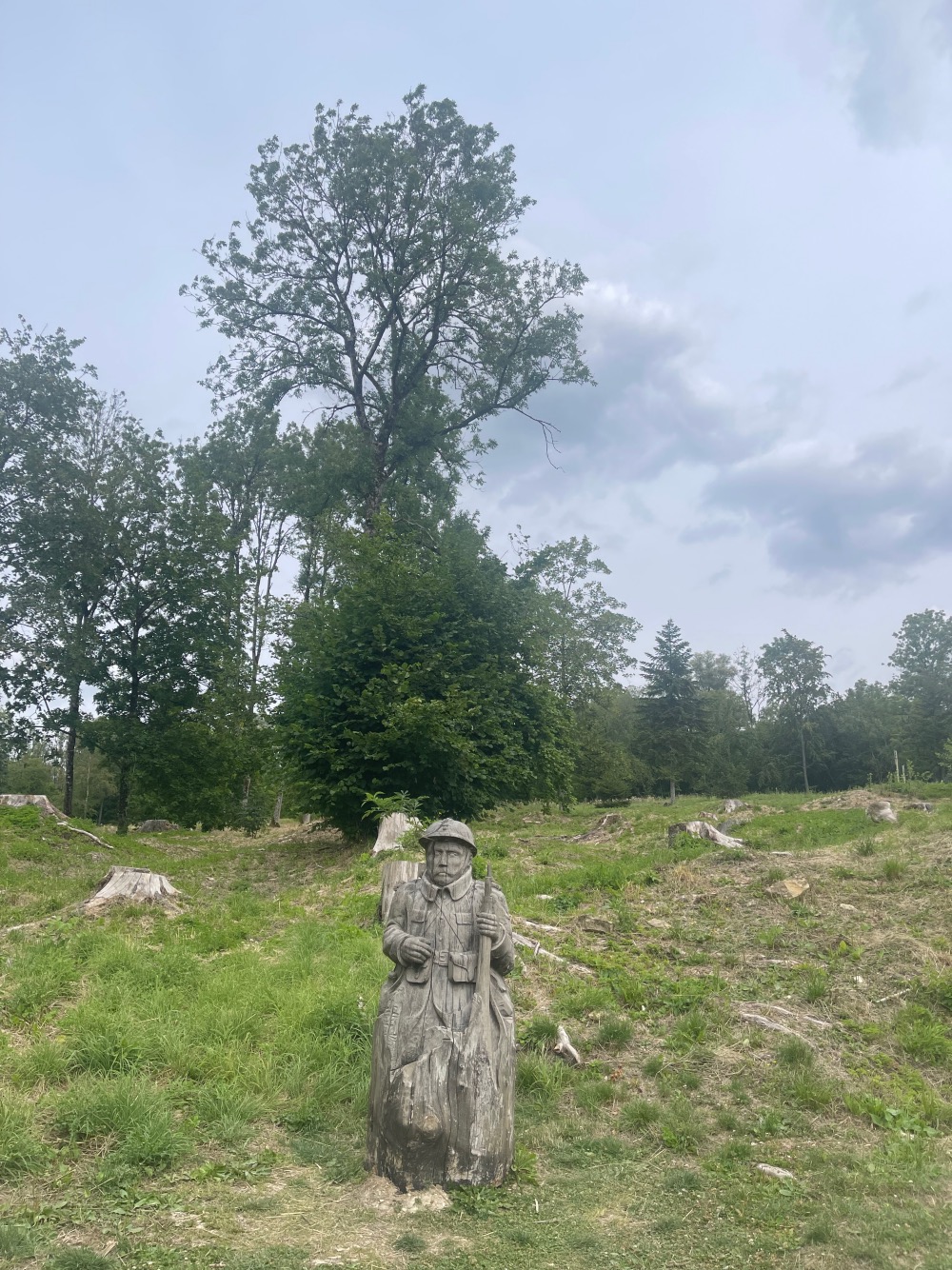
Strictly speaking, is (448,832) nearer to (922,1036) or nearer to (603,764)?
(922,1036)

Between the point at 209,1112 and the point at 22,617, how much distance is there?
1863 cm

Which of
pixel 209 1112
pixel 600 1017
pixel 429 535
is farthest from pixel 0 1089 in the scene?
pixel 429 535

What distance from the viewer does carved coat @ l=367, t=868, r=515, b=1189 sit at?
17.7 feet

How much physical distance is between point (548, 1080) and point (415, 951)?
2.22 m

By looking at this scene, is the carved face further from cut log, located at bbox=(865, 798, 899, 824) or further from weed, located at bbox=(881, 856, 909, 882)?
cut log, located at bbox=(865, 798, 899, 824)

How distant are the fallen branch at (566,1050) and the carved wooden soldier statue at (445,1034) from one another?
2058mm

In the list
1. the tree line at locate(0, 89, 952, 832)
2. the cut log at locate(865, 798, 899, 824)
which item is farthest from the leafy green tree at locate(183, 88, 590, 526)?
the cut log at locate(865, 798, 899, 824)

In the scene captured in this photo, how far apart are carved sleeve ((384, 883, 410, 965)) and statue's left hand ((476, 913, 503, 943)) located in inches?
20.6

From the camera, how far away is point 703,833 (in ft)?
50.1

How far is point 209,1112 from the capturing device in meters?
6.11

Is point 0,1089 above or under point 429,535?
under

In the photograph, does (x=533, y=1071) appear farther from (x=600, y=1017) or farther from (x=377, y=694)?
(x=377, y=694)

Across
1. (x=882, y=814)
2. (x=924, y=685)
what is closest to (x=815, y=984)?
(x=882, y=814)

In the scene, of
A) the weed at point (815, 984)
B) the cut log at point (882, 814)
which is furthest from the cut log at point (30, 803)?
the cut log at point (882, 814)
